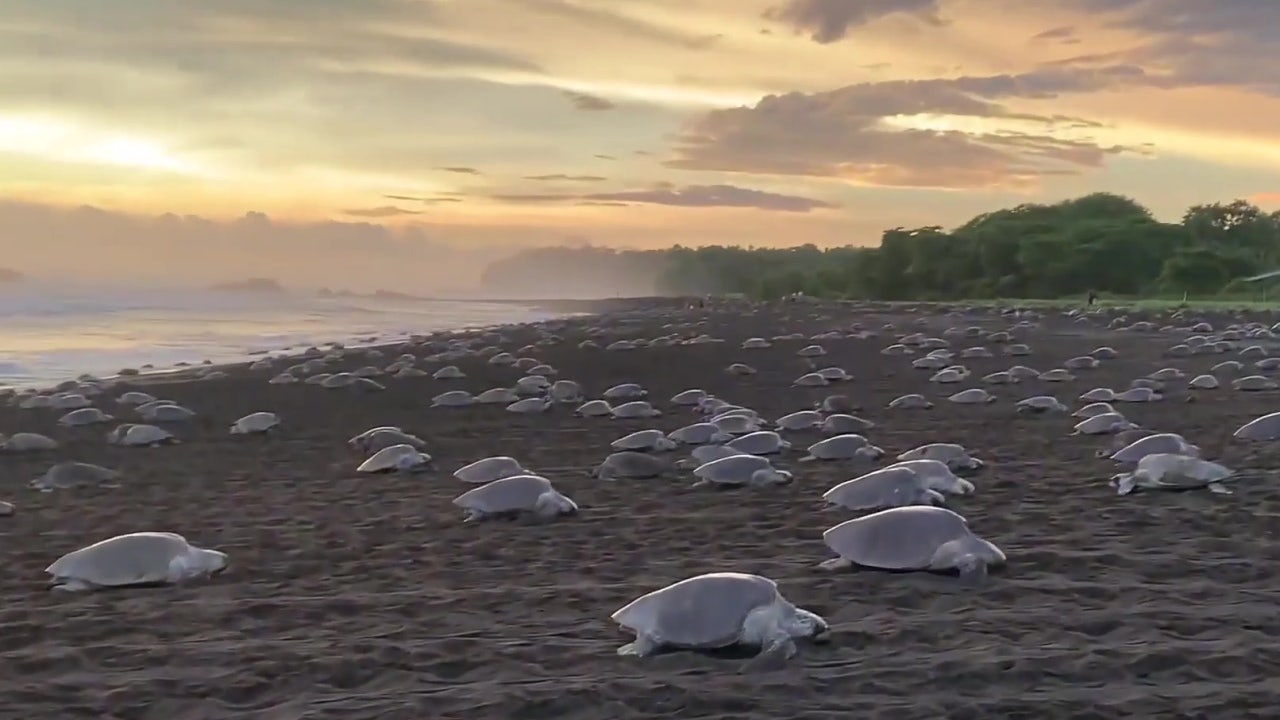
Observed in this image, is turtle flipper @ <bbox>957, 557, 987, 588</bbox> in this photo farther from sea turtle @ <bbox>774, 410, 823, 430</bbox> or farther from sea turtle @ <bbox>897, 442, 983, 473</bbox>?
sea turtle @ <bbox>774, 410, 823, 430</bbox>

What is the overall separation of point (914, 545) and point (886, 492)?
61.7 inches

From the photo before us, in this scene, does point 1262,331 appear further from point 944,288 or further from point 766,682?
point 944,288

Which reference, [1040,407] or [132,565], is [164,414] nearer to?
[132,565]

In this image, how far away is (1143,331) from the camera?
2977 centimetres

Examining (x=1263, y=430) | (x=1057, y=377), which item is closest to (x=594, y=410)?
(x=1263, y=430)

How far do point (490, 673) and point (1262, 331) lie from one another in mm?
27963

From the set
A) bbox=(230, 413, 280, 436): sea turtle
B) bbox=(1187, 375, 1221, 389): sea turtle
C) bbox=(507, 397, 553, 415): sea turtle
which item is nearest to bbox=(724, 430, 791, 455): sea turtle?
bbox=(507, 397, 553, 415): sea turtle

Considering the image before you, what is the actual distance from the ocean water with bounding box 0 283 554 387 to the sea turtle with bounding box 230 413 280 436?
30.3 ft

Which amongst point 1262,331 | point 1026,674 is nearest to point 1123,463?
point 1026,674

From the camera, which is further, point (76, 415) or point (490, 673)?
point (76, 415)

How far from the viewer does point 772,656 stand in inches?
173

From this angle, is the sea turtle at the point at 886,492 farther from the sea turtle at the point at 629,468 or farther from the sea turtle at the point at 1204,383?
the sea turtle at the point at 1204,383

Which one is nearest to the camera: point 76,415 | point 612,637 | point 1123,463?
point 612,637

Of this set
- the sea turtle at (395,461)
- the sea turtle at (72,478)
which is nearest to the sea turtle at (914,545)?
the sea turtle at (395,461)
